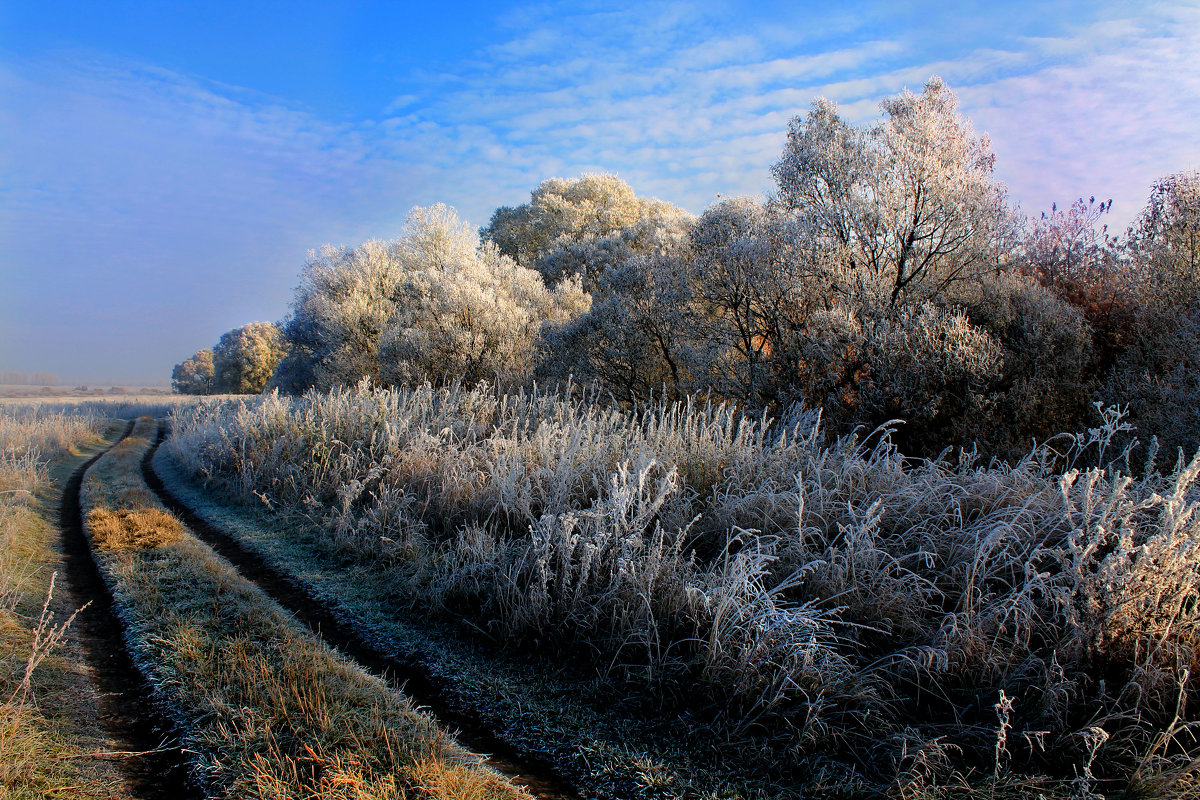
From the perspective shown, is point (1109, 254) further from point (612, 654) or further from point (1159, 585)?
point (612, 654)

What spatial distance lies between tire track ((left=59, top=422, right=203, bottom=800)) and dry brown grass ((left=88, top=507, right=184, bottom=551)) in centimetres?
46

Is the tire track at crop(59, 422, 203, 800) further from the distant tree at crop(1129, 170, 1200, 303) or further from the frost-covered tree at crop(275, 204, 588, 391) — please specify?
the distant tree at crop(1129, 170, 1200, 303)

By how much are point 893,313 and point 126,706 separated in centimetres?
1053

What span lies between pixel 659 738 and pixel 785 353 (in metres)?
8.49

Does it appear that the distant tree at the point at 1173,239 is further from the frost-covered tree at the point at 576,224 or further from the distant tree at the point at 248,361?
the distant tree at the point at 248,361

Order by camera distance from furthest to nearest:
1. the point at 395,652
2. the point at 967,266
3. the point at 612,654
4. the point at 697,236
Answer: the point at 697,236, the point at 967,266, the point at 395,652, the point at 612,654

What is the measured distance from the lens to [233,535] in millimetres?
6809

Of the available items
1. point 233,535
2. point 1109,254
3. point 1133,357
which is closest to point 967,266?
point 1109,254

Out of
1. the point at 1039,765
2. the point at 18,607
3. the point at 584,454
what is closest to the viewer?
the point at 1039,765

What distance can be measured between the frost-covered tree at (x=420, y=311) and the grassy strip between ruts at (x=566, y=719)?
10350mm

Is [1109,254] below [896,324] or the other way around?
the other way around

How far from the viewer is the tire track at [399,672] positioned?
9.37ft

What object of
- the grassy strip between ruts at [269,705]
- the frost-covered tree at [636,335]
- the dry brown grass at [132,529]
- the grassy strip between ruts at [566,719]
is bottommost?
the grassy strip between ruts at [566,719]

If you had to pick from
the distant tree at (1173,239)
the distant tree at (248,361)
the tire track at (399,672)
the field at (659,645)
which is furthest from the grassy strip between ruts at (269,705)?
the distant tree at (248,361)
